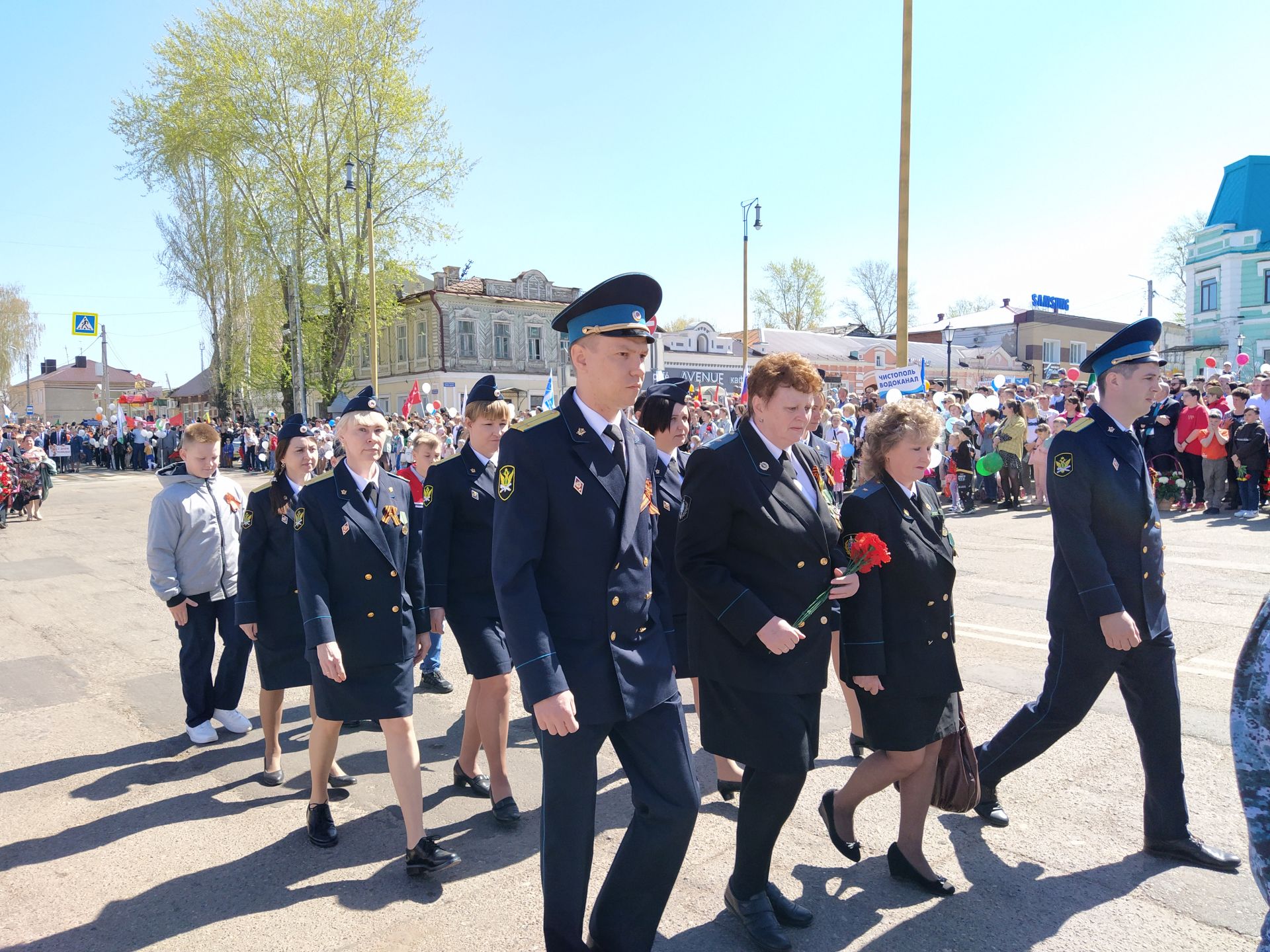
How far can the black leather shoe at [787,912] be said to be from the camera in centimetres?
312

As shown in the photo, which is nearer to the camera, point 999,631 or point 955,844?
point 955,844

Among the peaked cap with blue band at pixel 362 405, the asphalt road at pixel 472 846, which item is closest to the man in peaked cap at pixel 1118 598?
the asphalt road at pixel 472 846

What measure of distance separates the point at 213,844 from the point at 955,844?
11.1ft

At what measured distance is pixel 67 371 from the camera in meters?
92.9

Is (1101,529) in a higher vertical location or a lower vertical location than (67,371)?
lower

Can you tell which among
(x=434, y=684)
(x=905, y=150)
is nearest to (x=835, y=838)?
(x=434, y=684)

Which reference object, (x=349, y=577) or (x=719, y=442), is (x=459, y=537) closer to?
(x=349, y=577)

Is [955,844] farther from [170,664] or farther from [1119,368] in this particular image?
[170,664]

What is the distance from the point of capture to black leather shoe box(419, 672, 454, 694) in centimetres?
639

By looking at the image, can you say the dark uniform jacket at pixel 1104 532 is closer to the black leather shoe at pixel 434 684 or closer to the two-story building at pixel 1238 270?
the black leather shoe at pixel 434 684

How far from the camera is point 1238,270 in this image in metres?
38.1

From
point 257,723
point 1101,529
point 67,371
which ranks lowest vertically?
point 257,723

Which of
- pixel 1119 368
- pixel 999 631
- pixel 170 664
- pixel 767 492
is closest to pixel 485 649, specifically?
pixel 767 492

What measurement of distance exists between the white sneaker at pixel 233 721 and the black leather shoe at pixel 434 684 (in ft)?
4.12
